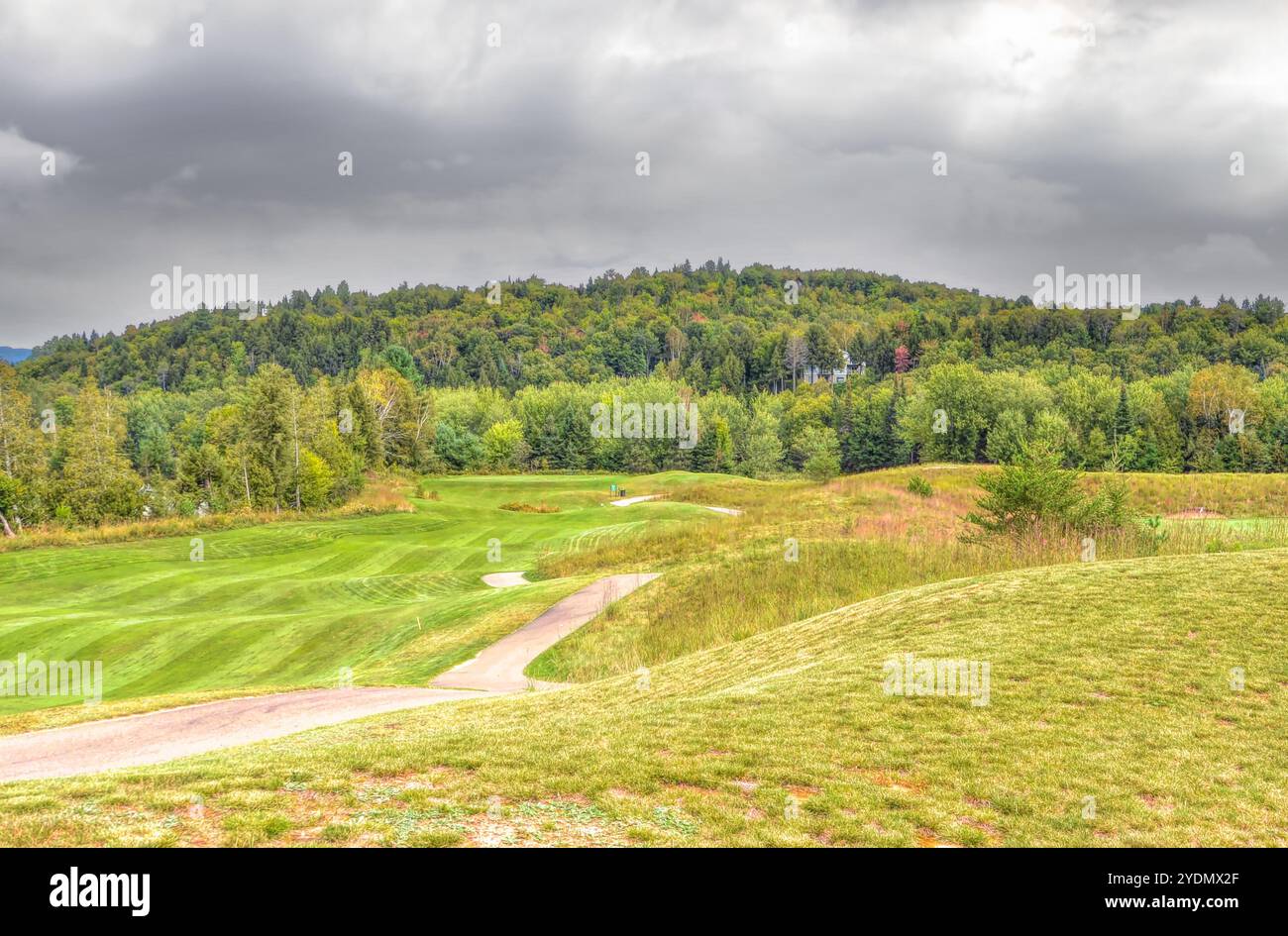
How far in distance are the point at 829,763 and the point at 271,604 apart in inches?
1112

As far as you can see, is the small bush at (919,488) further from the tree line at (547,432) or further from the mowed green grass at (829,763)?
the mowed green grass at (829,763)

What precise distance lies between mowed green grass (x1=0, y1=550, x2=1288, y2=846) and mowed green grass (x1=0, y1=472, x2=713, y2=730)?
972 cm

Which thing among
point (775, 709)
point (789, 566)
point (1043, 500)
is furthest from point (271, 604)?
point (1043, 500)

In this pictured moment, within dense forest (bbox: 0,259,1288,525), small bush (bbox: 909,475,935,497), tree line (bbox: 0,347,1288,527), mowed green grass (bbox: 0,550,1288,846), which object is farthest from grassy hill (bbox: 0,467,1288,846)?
dense forest (bbox: 0,259,1288,525)

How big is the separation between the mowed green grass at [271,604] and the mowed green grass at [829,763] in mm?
9715

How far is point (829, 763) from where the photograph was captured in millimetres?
7781

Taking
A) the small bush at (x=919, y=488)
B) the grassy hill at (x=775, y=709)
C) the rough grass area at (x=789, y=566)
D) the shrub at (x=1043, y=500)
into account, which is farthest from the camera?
the small bush at (x=919, y=488)

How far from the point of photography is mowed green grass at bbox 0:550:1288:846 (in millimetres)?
5988

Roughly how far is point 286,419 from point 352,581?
38773 mm

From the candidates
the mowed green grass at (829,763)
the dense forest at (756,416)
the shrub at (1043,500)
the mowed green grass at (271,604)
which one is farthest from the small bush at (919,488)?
the mowed green grass at (829,763)

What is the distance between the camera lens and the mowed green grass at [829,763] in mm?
5988

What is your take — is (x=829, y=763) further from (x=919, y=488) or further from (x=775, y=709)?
(x=919, y=488)
